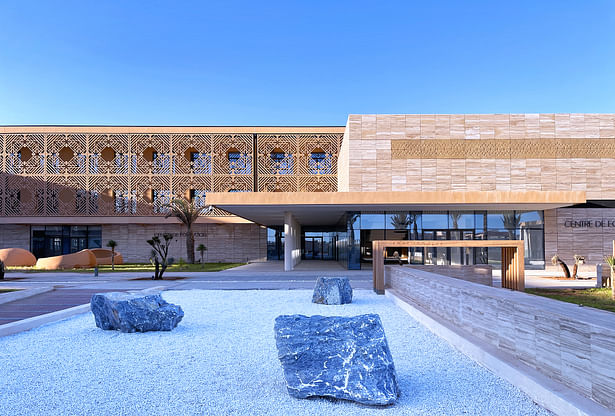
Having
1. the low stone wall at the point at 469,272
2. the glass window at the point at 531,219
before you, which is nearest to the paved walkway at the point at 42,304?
the low stone wall at the point at 469,272

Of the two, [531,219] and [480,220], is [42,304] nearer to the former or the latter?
[480,220]

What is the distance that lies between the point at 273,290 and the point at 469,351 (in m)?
9.51

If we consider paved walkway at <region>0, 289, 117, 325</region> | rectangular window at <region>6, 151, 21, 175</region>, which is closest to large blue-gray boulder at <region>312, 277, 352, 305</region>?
paved walkway at <region>0, 289, 117, 325</region>

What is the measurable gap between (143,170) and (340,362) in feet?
131

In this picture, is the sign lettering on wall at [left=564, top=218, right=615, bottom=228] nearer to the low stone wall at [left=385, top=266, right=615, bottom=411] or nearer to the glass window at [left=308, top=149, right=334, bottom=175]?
the glass window at [left=308, top=149, right=334, bottom=175]

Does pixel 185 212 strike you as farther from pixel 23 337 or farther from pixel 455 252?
pixel 23 337

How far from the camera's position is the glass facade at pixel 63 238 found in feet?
137

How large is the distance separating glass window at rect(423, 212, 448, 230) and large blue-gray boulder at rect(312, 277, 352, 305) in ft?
48.5

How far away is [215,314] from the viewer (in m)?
9.81

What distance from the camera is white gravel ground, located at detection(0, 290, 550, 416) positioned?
4.01 meters

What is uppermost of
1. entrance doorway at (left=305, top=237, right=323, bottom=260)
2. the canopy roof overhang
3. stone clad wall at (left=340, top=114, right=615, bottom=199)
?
stone clad wall at (left=340, top=114, right=615, bottom=199)

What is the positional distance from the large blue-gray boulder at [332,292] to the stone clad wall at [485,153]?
49.8 feet

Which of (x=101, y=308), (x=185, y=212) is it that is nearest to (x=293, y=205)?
(x=101, y=308)

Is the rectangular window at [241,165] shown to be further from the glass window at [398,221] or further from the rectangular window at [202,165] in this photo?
the glass window at [398,221]
